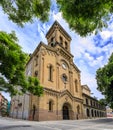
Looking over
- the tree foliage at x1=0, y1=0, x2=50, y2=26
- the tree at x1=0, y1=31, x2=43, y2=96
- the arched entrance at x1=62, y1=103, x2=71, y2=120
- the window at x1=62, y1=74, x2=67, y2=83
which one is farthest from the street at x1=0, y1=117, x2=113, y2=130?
the window at x1=62, y1=74, x2=67, y2=83

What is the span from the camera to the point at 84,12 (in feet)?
12.0

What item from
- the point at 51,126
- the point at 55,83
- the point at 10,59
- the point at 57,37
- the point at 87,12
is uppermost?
the point at 57,37

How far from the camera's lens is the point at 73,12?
369 centimetres

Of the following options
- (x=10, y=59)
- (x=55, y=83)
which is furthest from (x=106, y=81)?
(x=10, y=59)

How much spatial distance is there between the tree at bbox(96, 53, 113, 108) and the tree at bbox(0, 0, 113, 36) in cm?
1599

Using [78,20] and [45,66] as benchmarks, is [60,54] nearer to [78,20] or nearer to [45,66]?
[45,66]

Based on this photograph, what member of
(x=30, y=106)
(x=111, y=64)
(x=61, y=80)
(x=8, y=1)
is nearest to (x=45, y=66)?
(x=61, y=80)

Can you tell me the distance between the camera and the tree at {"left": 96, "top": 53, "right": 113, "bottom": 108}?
19.4m

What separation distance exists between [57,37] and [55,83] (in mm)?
9482

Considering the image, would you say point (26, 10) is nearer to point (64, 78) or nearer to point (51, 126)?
point (51, 126)

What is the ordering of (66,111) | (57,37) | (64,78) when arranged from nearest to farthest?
(66,111), (64,78), (57,37)

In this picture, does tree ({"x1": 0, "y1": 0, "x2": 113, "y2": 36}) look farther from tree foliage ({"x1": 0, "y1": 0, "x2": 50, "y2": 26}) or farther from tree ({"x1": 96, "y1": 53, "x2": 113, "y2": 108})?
Answer: tree ({"x1": 96, "y1": 53, "x2": 113, "y2": 108})

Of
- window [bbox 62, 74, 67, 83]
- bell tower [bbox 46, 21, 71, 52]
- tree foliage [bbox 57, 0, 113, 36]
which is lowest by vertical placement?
tree foliage [bbox 57, 0, 113, 36]

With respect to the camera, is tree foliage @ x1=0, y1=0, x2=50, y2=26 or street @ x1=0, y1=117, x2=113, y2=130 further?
street @ x1=0, y1=117, x2=113, y2=130
